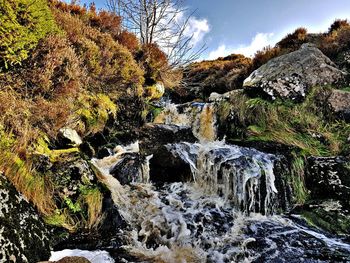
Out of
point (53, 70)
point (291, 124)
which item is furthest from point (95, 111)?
point (291, 124)

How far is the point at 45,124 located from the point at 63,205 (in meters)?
1.43

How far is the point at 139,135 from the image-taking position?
8.30 metres

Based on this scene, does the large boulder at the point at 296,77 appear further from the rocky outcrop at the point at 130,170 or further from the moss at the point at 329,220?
the rocky outcrop at the point at 130,170

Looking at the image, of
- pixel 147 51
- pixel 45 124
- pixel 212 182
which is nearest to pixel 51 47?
pixel 45 124

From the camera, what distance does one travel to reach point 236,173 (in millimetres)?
6203

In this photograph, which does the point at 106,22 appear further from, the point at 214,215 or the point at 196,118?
the point at 214,215

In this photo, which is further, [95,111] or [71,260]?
[95,111]

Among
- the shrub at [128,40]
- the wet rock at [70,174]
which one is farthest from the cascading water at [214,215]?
the shrub at [128,40]

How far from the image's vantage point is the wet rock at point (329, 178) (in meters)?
5.91

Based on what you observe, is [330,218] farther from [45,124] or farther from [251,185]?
[45,124]

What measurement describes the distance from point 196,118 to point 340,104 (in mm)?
4120

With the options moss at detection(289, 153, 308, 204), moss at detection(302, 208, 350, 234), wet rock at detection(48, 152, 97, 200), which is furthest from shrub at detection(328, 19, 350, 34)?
wet rock at detection(48, 152, 97, 200)

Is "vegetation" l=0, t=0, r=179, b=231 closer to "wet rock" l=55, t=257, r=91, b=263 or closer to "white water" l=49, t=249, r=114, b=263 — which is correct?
"white water" l=49, t=249, r=114, b=263

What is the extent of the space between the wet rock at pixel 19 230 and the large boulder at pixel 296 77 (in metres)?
7.15
